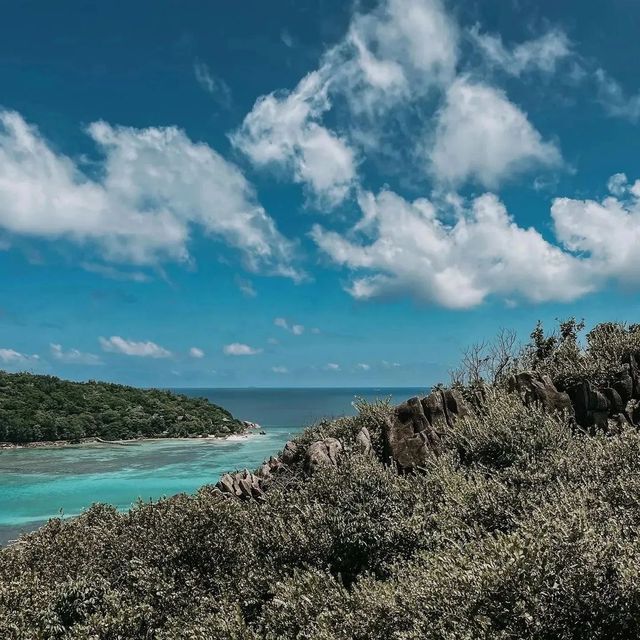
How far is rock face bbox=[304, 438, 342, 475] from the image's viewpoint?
21625mm

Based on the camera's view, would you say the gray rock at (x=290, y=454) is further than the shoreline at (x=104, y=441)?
No

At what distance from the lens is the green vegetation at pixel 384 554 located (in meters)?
8.74

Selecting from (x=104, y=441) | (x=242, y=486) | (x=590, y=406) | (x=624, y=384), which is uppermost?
(x=624, y=384)

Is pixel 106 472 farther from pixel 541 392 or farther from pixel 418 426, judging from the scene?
pixel 541 392

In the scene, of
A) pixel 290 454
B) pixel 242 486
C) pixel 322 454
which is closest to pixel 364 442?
pixel 322 454

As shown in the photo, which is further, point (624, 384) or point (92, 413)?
point (92, 413)

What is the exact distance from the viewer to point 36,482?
76875mm

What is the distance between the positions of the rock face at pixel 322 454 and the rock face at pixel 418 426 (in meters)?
2.04

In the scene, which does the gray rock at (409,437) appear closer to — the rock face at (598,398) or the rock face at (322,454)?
the rock face at (322,454)

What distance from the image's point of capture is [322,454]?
72.2 ft

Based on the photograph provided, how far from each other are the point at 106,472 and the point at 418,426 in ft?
243

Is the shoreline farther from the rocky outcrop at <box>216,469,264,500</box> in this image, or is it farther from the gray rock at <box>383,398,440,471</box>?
the gray rock at <box>383,398,440,471</box>

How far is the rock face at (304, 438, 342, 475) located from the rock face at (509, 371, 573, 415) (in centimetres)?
785

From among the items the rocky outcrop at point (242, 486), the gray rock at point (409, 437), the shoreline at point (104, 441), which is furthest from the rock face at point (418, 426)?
the shoreline at point (104, 441)
